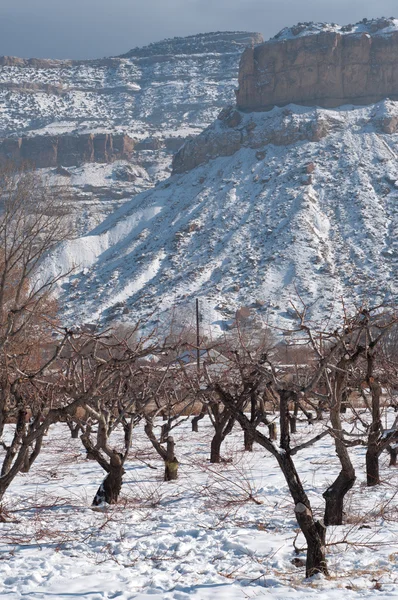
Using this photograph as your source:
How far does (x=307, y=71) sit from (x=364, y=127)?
22.2 m

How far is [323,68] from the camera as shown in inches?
4552

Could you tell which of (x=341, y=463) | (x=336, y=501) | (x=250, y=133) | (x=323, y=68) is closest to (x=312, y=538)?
(x=341, y=463)

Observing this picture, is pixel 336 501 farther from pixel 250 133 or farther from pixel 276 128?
pixel 250 133

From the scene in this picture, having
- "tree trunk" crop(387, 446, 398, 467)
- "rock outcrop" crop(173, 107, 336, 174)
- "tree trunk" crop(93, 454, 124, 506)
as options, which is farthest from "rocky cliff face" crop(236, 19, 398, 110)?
"tree trunk" crop(93, 454, 124, 506)

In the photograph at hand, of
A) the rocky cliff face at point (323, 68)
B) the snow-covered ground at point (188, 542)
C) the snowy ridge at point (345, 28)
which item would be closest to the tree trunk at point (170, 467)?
the snow-covered ground at point (188, 542)

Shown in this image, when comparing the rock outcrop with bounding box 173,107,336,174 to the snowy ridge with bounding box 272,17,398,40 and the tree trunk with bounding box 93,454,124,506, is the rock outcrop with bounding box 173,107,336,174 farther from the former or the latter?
the tree trunk with bounding box 93,454,124,506

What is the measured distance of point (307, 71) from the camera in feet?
380

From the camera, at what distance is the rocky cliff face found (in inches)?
4444

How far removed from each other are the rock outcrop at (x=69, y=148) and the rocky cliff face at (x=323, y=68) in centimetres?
6333

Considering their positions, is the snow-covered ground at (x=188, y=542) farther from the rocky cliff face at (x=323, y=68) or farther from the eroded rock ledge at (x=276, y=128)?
the rocky cliff face at (x=323, y=68)

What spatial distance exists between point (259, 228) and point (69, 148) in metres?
113

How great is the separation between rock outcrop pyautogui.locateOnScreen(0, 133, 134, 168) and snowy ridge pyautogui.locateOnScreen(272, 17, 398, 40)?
6453cm

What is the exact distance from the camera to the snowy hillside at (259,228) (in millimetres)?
66688

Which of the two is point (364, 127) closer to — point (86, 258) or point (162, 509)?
point (86, 258)
